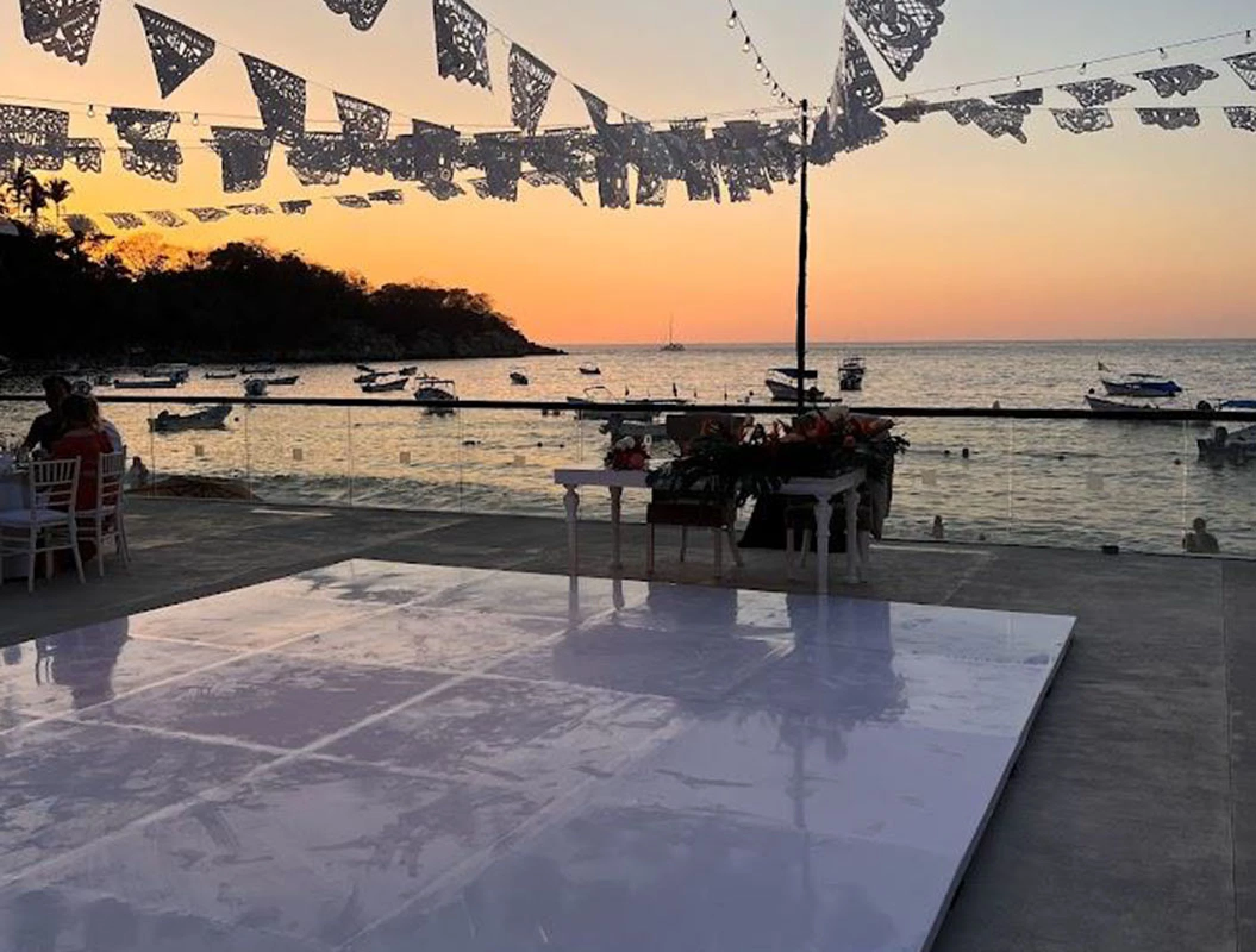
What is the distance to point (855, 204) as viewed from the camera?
2561 centimetres

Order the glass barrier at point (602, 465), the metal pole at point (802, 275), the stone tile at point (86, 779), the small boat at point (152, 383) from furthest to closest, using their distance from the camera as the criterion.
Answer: the small boat at point (152, 383), the metal pole at point (802, 275), the glass barrier at point (602, 465), the stone tile at point (86, 779)

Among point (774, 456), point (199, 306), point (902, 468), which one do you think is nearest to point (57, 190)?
point (199, 306)

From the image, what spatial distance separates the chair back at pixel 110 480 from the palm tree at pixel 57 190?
17.3m

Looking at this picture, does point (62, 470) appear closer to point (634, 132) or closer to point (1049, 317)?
point (634, 132)

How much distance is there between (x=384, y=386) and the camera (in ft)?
141

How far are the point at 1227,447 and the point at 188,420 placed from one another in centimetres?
806

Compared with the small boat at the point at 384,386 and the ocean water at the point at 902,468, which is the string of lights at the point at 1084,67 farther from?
the small boat at the point at 384,386

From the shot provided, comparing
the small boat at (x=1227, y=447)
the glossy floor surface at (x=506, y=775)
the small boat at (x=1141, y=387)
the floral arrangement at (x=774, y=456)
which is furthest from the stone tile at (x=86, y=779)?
the small boat at (x=1141, y=387)

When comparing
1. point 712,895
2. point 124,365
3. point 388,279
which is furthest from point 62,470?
point 388,279

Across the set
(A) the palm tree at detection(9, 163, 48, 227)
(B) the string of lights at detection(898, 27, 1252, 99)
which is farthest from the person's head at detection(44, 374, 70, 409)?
(A) the palm tree at detection(9, 163, 48, 227)

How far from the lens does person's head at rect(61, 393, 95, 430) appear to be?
7.39 m

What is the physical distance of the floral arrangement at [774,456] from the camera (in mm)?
6379

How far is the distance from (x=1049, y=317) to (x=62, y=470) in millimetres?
30033

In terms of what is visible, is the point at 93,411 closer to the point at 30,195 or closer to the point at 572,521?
the point at 572,521
